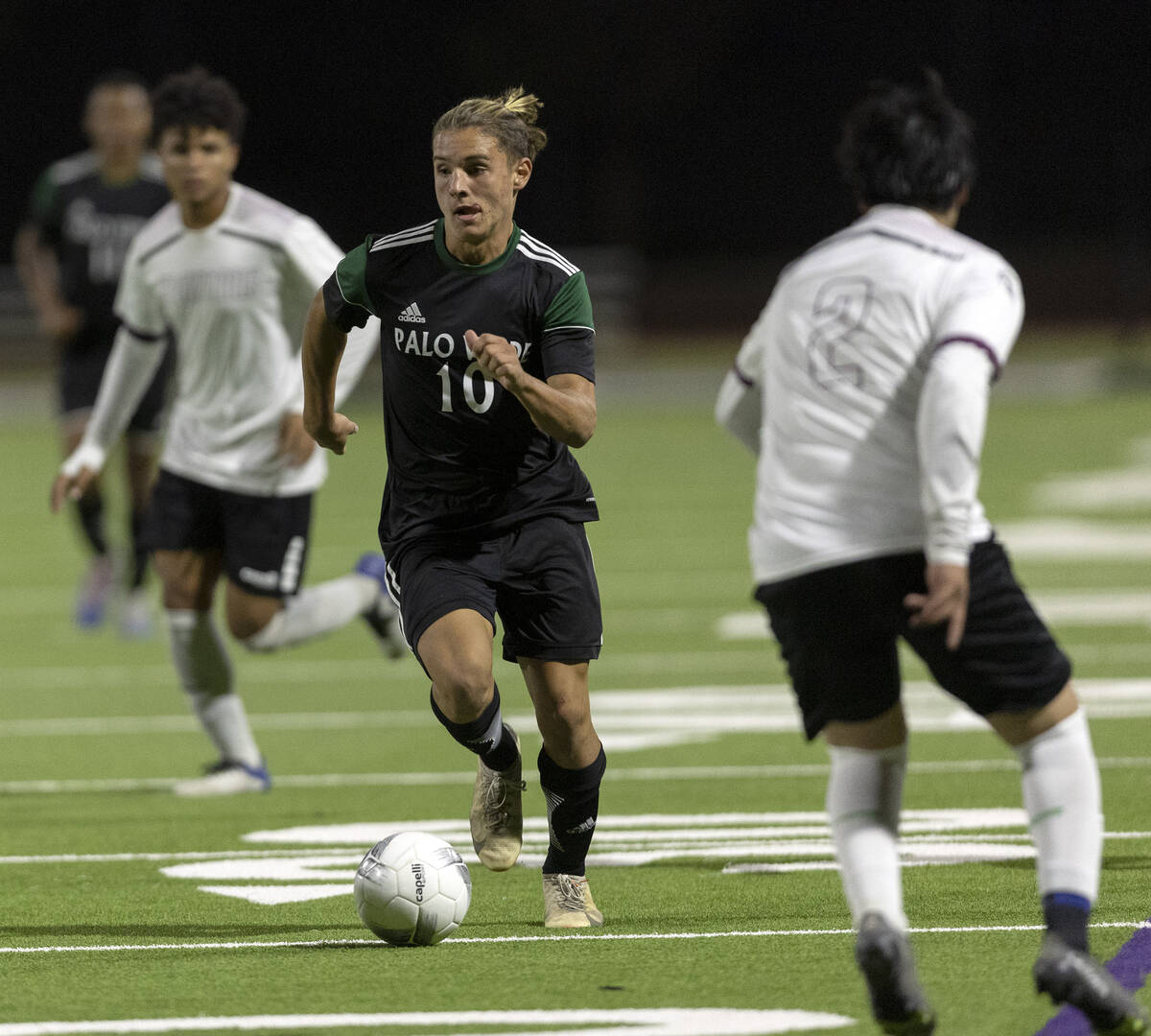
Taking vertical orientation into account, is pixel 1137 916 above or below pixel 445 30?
below

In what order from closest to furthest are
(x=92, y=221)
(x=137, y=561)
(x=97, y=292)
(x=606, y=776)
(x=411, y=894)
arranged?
(x=411, y=894), (x=606, y=776), (x=92, y=221), (x=137, y=561), (x=97, y=292)

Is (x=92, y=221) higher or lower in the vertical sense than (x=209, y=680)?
higher

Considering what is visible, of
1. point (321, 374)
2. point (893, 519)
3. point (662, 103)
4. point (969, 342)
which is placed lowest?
point (893, 519)

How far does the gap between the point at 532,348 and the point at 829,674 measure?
5.01ft

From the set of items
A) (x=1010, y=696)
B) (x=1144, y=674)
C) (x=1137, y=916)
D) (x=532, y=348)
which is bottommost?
(x=1144, y=674)

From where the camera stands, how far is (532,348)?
555cm

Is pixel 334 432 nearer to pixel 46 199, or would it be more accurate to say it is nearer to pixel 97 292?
pixel 97 292

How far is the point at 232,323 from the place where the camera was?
26.4 feet

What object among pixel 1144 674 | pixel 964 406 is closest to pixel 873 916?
pixel 964 406

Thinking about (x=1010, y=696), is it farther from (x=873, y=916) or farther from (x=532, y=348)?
(x=532, y=348)

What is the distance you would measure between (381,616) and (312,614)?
0.52 m

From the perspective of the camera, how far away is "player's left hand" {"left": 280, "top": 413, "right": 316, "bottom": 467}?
26.3 feet

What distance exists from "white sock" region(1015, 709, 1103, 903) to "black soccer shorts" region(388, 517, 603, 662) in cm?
149

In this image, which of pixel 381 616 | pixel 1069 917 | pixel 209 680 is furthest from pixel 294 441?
pixel 1069 917
